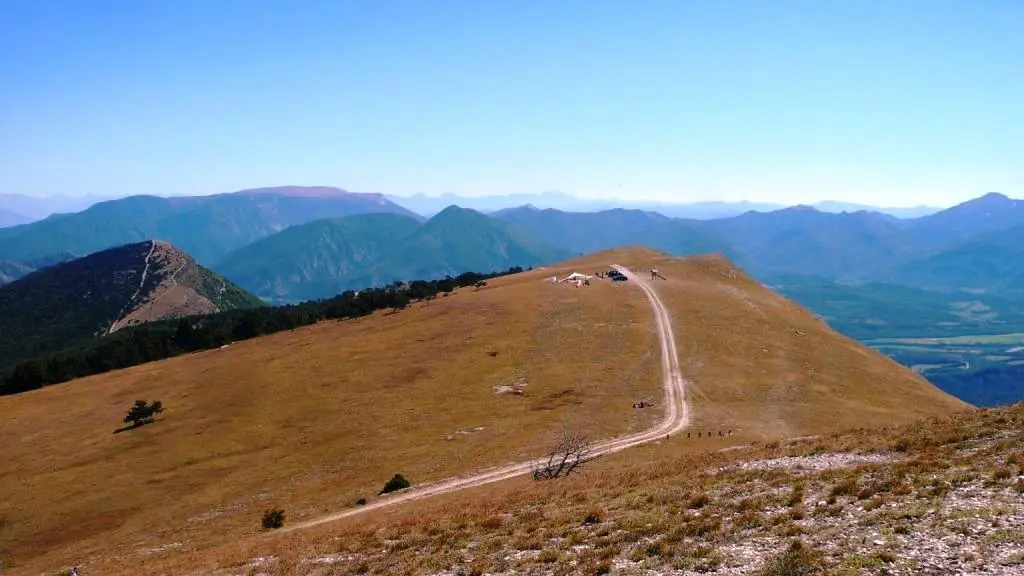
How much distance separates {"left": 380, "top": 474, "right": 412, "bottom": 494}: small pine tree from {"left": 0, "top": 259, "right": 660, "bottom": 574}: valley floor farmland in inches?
46.2

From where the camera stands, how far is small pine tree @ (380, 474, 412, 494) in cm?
4166

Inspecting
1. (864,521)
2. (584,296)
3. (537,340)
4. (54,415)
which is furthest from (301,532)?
(584,296)

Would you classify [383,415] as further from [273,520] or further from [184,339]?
[184,339]

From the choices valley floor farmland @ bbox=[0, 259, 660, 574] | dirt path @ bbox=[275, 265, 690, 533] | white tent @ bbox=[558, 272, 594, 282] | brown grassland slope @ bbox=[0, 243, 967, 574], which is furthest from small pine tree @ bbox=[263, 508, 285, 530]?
white tent @ bbox=[558, 272, 594, 282]

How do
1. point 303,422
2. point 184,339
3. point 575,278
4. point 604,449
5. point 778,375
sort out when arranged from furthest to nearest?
point 184,339 < point 575,278 < point 778,375 < point 303,422 < point 604,449

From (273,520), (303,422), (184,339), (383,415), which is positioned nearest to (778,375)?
(383,415)

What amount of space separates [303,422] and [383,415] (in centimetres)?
915

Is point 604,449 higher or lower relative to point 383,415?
lower

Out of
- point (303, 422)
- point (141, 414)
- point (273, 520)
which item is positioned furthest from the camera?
point (141, 414)

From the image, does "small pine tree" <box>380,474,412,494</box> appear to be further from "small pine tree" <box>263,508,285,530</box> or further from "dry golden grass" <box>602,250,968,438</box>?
"dry golden grass" <box>602,250,968,438</box>

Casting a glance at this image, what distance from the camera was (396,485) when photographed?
137ft

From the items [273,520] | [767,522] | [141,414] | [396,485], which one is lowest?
[396,485]

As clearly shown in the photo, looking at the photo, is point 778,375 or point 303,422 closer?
point 303,422

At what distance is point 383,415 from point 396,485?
19820 mm
